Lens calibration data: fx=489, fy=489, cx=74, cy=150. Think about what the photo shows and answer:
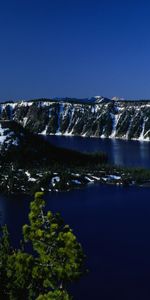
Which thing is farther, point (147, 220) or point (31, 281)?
point (147, 220)

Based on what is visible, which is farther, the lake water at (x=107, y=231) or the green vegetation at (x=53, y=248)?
the lake water at (x=107, y=231)

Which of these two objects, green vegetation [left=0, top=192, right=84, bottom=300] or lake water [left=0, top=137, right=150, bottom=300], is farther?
lake water [left=0, top=137, right=150, bottom=300]

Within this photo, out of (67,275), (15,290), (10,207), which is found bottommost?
(10,207)

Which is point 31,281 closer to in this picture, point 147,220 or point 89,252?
point 89,252

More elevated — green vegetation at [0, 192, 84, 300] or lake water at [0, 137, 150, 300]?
green vegetation at [0, 192, 84, 300]

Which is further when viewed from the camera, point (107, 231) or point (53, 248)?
point (107, 231)

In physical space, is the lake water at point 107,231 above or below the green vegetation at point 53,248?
below

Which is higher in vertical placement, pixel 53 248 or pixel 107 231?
pixel 53 248

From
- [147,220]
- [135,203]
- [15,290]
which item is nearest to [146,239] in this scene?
[147,220]
